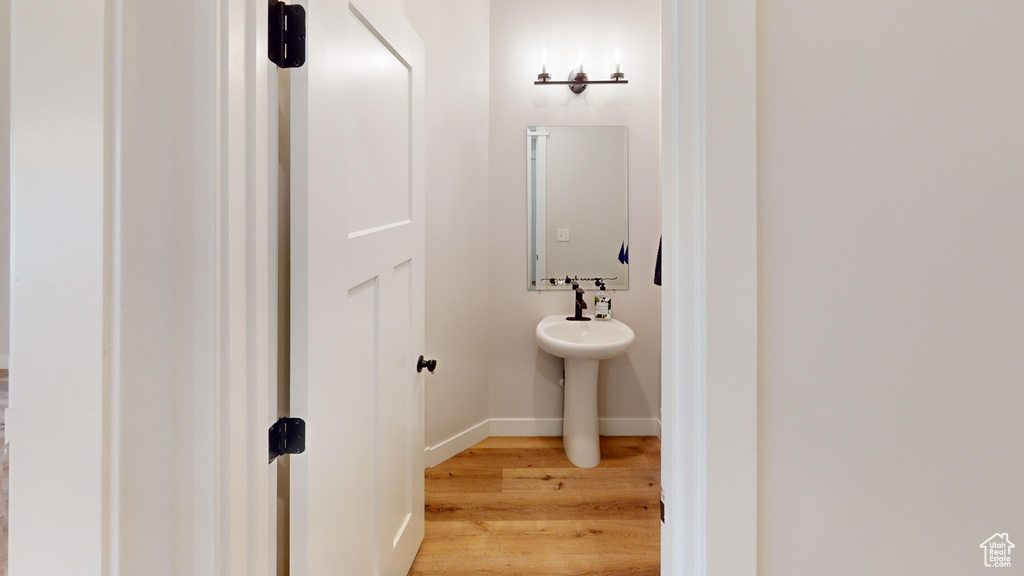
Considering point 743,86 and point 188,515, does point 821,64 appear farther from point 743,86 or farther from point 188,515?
point 188,515

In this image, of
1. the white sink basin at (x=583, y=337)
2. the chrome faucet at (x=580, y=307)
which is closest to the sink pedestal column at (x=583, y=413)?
the white sink basin at (x=583, y=337)

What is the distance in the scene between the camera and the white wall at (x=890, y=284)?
0.71 m

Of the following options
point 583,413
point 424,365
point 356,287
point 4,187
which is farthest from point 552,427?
point 4,187

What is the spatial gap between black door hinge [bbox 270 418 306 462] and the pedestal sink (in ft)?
5.57

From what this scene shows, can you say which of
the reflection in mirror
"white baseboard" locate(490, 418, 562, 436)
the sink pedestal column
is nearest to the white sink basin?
the sink pedestal column

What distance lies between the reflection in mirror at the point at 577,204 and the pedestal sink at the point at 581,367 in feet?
0.95

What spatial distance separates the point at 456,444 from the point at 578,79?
207cm

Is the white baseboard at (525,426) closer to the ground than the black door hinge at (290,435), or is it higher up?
closer to the ground

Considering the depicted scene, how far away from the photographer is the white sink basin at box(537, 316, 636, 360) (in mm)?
2471

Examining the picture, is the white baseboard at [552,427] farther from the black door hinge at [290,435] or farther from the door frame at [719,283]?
the door frame at [719,283]

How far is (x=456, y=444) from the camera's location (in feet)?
8.99

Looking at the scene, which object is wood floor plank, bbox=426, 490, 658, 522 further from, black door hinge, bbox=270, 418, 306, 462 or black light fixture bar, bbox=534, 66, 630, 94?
black light fixture bar, bbox=534, 66, 630, 94

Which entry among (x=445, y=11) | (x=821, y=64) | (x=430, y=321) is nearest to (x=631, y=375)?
(x=430, y=321)

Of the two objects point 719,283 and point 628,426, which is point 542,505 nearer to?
point 628,426
